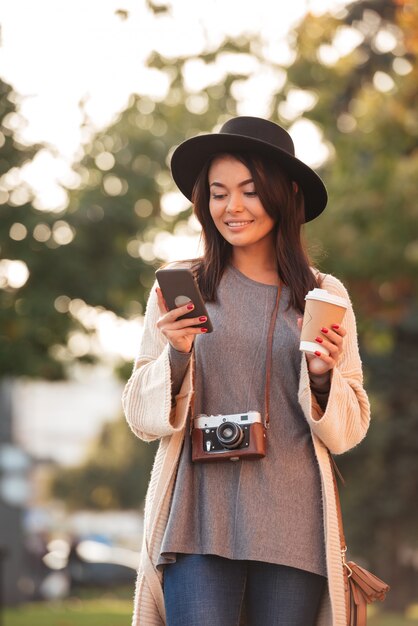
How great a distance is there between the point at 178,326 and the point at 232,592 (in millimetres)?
774

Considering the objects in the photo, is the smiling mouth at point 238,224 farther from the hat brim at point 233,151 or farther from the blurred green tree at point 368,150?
the blurred green tree at point 368,150

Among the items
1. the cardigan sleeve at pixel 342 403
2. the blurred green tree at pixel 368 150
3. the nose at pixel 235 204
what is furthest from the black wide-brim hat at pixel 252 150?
the blurred green tree at pixel 368 150

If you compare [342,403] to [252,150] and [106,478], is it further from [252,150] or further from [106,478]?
[106,478]

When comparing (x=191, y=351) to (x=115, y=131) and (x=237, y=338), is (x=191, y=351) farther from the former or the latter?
(x=115, y=131)

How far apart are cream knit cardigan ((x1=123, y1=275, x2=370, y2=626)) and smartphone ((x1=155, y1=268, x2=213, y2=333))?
198 millimetres

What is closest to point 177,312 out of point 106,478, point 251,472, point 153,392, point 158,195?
point 153,392

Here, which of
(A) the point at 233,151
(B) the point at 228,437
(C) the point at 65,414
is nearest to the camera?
(B) the point at 228,437

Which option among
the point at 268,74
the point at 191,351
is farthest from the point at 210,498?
the point at 268,74

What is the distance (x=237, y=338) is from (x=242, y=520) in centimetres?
55

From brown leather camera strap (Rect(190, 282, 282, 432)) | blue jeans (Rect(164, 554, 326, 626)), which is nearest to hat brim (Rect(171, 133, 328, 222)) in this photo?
brown leather camera strap (Rect(190, 282, 282, 432))

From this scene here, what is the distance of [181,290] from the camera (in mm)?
3812

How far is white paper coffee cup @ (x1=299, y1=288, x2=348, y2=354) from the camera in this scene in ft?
12.5

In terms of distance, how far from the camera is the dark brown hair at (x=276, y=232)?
→ 4.13m

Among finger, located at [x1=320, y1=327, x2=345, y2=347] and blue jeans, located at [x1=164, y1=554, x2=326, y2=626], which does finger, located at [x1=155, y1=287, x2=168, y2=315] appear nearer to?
finger, located at [x1=320, y1=327, x2=345, y2=347]
